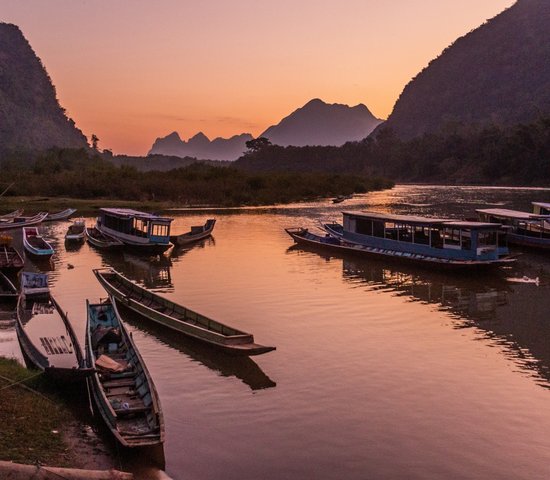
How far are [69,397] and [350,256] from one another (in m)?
30.8

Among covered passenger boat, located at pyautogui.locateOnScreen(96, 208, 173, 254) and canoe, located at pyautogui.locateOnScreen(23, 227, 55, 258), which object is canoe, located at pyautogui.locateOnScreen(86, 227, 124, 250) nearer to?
covered passenger boat, located at pyautogui.locateOnScreen(96, 208, 173, 254)

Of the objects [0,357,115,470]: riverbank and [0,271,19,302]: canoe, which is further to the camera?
[0,271,19,302]: canoe

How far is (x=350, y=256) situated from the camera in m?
45.8

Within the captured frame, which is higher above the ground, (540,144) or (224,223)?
(540,144)

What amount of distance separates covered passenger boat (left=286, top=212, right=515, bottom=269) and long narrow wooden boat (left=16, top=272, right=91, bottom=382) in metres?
22.9

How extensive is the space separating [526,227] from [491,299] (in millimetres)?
19492

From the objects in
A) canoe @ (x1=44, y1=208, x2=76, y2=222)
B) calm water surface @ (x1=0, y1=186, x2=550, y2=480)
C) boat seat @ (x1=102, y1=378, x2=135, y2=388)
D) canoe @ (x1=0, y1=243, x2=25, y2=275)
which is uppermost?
canoe @ (x1=44, y1=208, x2=76, y2=222)

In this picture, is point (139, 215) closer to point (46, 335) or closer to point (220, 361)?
point (46, 335)

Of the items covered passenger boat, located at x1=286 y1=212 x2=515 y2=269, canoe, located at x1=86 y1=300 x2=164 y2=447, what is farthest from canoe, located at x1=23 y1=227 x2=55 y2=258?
canoe, located at x1=86 y1=300 x2=164 y2=447

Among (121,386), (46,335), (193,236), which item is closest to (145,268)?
(193,236)

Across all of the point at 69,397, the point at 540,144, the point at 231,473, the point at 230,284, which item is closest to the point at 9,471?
the point at 231,473

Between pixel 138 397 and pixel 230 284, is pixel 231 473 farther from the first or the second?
pixel 230 284

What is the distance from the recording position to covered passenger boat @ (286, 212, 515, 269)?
37.7 meters

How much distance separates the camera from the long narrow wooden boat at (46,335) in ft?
57.5
